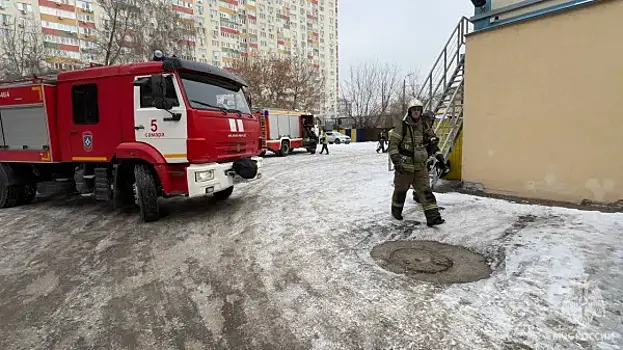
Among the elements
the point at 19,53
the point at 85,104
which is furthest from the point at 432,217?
the point at 19,53

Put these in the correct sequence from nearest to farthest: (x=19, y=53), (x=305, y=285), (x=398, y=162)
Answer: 1. (x=305, y=285)
2. (x=398, y=162)
3. (x=19, y=53)

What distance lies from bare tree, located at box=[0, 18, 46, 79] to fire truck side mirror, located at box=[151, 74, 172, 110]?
22422mm

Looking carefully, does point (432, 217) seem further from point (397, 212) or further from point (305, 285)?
point (305, 285)

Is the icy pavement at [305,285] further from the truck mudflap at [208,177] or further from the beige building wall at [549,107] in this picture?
the beige building wall at [549,107]

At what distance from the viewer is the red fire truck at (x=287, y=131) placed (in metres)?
20.0

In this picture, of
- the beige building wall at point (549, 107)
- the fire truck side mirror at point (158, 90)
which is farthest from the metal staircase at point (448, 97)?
the fire truck side mirror at point (158, 90)

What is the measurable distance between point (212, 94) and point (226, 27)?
63.8 metres

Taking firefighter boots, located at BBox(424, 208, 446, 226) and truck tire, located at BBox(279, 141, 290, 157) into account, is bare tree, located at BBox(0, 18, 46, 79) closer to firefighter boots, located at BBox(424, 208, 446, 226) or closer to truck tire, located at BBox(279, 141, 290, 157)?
truck tire, located at BBox(279, 141, 290, 157)

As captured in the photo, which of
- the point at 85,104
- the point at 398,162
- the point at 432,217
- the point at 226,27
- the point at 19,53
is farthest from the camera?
the point at 226,27

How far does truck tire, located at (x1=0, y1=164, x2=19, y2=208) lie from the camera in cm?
751

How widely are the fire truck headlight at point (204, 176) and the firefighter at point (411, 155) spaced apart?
9.70ft

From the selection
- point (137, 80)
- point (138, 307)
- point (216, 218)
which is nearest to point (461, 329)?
point (138, 307)

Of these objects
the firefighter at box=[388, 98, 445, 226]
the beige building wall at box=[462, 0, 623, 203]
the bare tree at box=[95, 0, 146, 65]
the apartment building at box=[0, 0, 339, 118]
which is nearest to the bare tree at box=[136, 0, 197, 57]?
the bare tree at box=[95, 0, 146, 65]

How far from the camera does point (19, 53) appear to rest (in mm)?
23844
